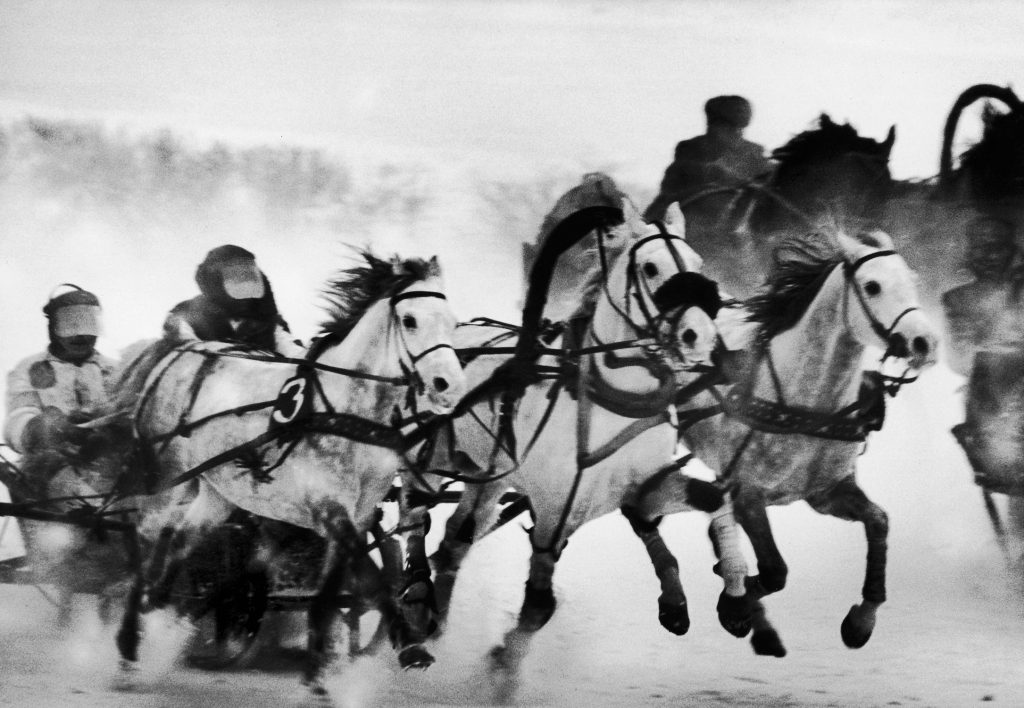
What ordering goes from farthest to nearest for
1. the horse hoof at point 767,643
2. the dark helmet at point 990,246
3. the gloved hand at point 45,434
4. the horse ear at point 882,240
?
1. the dark helmet at point 990,246
2. the gloved hand at point 45,434
3. the horse hoof at point 767,643
4. the horse ear at point 882,240

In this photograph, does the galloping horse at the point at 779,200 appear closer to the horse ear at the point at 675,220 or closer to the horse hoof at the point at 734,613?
the horse ear at the point at 675,220

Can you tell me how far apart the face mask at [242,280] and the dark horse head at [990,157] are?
2.68 metres

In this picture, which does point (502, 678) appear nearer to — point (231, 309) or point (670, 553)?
point (670, 553)

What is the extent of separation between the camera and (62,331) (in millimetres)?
5660

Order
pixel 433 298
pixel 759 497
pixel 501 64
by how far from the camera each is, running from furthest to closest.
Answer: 1. pixel 501 64
2. pixel 759 497
3. pixel 433 298

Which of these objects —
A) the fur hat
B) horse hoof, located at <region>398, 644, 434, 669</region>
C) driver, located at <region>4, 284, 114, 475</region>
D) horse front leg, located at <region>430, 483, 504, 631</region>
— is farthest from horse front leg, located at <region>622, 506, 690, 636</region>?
the fur hat

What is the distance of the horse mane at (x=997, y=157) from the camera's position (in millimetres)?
5922

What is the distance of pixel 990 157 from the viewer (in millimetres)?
5930

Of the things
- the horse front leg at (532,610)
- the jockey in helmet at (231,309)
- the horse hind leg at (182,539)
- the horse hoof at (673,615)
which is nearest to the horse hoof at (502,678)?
the horse front leg at (532,610)

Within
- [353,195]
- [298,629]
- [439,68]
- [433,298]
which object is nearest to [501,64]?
[439,68]

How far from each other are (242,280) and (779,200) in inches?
80.1

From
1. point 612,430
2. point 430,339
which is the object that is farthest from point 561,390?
point 430,339

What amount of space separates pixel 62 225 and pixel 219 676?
5.91 ft

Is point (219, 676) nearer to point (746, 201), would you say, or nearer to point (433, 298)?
point (433, 298)
